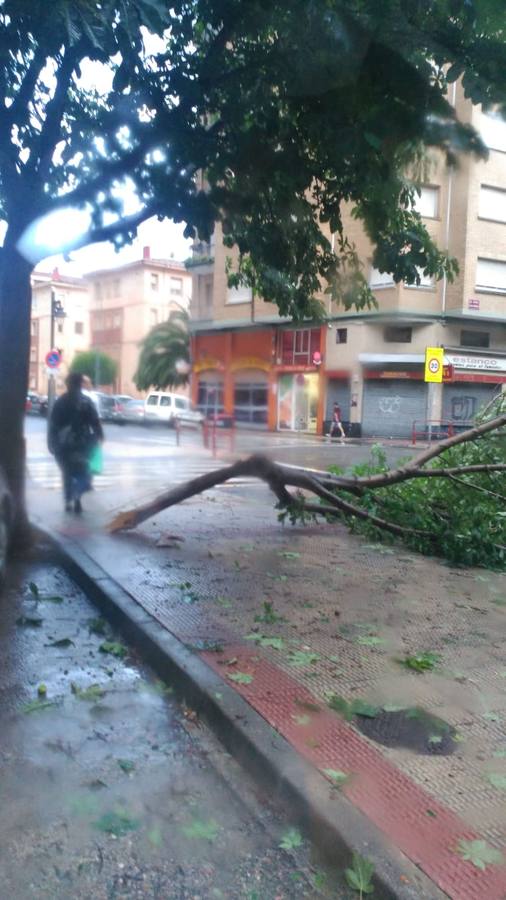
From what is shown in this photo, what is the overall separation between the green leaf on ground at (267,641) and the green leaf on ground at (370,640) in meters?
0.50

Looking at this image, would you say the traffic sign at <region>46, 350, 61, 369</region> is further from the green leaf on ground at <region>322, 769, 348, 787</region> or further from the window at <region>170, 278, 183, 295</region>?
the green leaf on ground at <region>322, 769, 348, 787</region>

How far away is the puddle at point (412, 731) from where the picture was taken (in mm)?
3400

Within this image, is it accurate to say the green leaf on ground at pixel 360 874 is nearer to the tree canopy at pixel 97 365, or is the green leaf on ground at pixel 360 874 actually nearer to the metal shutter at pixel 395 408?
the tree canopy at pixel 97 365

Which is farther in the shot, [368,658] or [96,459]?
[96,459]

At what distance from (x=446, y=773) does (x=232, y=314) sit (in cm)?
488

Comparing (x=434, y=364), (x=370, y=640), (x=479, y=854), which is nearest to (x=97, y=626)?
(x=370, y=640)

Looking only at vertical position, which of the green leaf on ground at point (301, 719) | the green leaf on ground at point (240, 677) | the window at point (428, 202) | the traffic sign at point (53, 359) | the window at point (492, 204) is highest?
the window at point (428, 202)

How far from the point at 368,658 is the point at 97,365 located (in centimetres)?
311

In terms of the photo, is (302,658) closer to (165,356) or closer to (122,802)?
(122,802)

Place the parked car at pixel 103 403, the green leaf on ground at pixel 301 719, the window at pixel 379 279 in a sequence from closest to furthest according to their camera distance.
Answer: the green leaf on ground at pixel 301 719 < the window at pixel 379 279 < the parked car at pixel 103 403

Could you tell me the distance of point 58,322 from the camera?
6.48m

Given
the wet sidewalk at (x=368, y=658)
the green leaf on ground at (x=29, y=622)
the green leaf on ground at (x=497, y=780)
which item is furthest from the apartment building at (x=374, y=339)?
the green leaf on ground at (x=497, y=780)

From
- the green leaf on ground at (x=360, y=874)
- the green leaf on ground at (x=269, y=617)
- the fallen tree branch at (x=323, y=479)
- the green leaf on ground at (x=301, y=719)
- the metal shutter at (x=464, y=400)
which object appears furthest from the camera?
the metal shutter at (x=464, y=400)

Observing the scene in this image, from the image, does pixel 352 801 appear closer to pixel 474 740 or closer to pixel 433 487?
pixel 474 740
